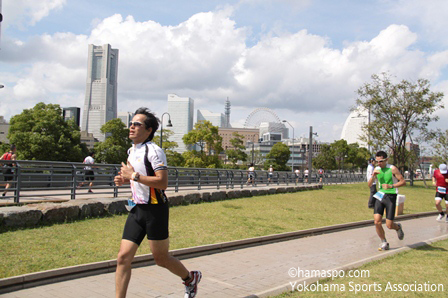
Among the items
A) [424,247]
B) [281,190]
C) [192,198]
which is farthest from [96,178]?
[424,247]

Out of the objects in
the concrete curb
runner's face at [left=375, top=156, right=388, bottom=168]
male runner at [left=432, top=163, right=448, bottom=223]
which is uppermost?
runner's face at [left=375, top=156, right=388, bottom=168]

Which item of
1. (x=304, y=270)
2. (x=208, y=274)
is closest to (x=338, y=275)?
(x=304, y=270)

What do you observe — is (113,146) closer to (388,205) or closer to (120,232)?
(120,232)

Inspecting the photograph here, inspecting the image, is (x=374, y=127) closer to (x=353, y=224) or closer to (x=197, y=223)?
(x=353, y=224)

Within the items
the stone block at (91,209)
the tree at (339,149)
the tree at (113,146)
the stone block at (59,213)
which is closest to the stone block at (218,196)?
the stone block at (91,209)

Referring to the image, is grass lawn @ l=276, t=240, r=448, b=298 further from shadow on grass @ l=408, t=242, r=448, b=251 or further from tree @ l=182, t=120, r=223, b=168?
tree @ l=182, t=120, r=223, b=168

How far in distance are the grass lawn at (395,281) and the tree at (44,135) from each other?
51.4 metres

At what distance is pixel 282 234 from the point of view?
32.4ft

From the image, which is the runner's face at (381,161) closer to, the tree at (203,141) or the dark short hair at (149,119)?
the dark short hair at (149,119)

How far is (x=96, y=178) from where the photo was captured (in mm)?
17359

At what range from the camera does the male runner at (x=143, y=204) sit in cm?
427

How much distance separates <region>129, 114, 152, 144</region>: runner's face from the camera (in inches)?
178

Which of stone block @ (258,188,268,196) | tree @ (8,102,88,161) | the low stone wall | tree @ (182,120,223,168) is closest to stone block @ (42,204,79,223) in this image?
the low stone wall

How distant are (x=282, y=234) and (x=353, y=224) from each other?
12.8ft
